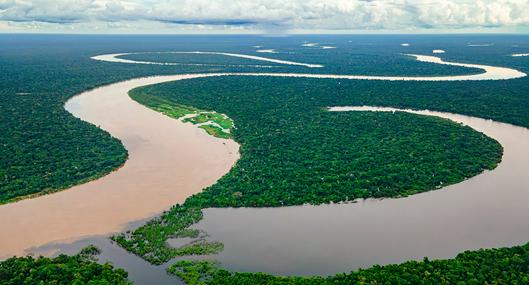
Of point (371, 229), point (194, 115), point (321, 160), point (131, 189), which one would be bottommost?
point (371, 229)

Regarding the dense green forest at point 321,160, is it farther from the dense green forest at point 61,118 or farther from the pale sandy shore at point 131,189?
the dense green forest at point 61,118

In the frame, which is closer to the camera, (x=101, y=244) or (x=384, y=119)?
(x=101, y=244)

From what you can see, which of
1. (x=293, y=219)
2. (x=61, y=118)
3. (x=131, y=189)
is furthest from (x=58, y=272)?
(x=61, y=118)

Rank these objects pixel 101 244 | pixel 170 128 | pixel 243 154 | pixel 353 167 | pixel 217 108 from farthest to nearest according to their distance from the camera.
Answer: pixel 217 108 → pixel 170 128 → pixel 243 154 → pixel 353 167 → pixel 101 244

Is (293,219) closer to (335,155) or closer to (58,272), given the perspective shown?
(335,155)

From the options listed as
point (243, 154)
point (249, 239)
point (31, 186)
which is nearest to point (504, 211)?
point (249, 239)

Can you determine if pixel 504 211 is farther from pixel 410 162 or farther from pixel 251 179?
pixel 251 179
